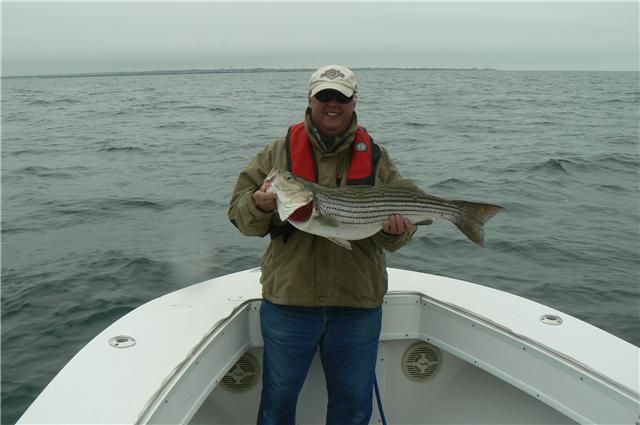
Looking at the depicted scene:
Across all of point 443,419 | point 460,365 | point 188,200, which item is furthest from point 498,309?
point 188,200

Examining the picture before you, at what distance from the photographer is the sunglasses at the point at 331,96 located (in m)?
3.58

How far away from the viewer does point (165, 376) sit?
3.14m

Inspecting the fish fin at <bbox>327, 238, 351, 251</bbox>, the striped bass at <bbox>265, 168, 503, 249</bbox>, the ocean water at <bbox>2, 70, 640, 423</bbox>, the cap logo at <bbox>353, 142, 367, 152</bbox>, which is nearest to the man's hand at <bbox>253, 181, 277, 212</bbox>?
the striped bass at <bbox>265, 168, 503, 249</bbox>

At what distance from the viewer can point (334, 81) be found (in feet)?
11.7

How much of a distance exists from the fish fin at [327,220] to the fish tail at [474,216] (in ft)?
2.88

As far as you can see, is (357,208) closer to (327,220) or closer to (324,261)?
(327,220)

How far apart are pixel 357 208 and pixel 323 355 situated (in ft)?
3.47

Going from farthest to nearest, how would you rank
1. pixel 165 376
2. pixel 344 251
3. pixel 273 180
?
pixel 344 251 → pixel 273 180 → pixel 165 376

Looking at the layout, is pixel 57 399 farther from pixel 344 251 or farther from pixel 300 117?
pixel 300 117

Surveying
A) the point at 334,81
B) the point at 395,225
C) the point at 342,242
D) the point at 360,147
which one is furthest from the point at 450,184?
the point at 342,242

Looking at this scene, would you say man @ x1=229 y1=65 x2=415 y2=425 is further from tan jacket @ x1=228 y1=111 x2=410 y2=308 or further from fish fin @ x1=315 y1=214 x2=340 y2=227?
fish fin @ x1=315 y1=214 x2=340 y2=227

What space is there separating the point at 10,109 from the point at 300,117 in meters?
17.7

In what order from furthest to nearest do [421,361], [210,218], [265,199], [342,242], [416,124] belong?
[416,124], [210,218], [421,361], [342,242], [265,199]

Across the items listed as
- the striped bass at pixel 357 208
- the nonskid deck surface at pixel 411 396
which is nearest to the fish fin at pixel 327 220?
the striped bass at pixel 357 208
